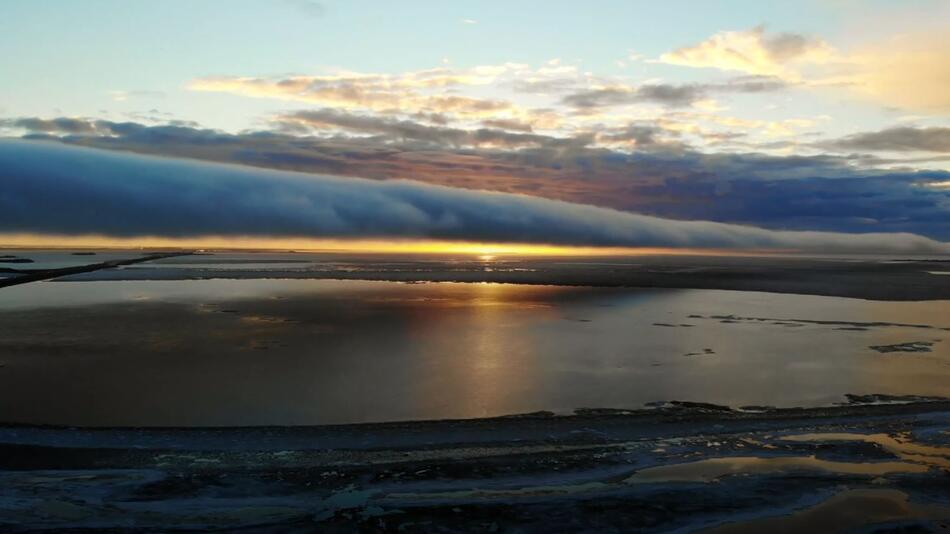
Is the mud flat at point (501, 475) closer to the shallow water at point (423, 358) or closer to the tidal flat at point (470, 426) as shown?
the tidal flat at point (470, 426)

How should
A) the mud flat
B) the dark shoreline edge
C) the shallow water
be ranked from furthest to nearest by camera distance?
1. the shallow water
2. the dark shoreline edge
3. the mud flat

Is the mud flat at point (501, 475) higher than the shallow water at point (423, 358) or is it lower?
lower

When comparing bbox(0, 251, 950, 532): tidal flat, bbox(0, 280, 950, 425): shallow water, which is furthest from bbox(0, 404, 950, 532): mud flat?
bbox(0, 280, 950, 425): shallow water

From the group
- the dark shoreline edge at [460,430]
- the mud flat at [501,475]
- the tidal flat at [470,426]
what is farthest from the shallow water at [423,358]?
the mud flat at [501,475]

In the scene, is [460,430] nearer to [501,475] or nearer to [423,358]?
[501,475]

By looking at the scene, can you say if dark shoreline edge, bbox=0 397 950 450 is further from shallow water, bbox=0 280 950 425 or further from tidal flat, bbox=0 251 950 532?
shallow water, bbox=0 280 950 425

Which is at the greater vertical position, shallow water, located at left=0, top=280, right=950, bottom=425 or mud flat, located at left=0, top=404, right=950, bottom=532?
shallow water, located at left=0, top=280, right=950, bottom=425
